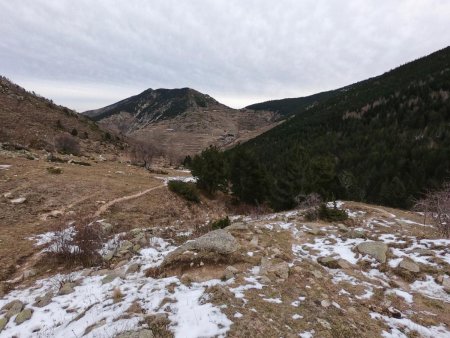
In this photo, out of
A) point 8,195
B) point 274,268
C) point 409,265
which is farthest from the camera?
point 8,195

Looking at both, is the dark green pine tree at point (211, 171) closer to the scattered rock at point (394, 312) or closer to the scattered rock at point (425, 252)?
the scattered rock at point (425, 252)

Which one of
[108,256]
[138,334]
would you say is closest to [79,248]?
[108,256]

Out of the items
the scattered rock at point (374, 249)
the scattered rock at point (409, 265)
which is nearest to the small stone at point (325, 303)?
the scattered rock at point (409, 265)

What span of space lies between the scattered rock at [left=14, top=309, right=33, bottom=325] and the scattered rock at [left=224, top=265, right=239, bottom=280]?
535 centimetres

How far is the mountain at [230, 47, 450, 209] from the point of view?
2944cm

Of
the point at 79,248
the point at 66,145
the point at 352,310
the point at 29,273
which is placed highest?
the point at 66,145

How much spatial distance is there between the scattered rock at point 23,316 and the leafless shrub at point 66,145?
4205cm

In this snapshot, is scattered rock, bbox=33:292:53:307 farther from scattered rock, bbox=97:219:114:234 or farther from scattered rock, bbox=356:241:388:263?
scattered rock, bbox=356:241:388:263

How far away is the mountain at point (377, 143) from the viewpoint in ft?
96.6

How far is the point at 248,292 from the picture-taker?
7422 mm

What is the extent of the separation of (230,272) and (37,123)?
57214 millimetres

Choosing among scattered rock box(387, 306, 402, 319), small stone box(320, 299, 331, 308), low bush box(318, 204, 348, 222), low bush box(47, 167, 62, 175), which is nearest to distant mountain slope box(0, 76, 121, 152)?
low bush box(47, 167, 62, 175)

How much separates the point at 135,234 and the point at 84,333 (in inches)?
348

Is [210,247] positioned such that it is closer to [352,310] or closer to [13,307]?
[352,310]
